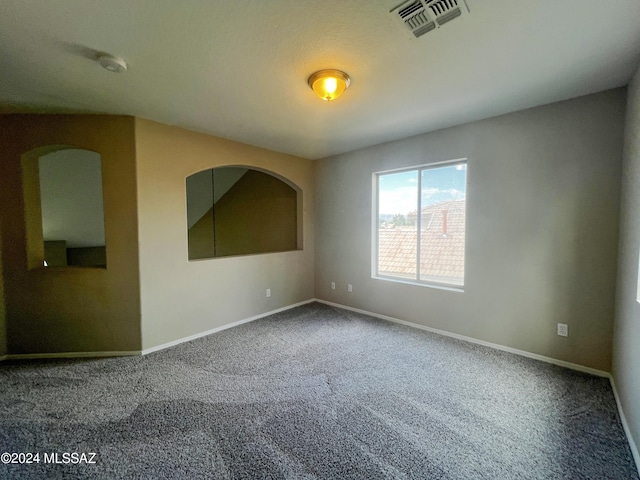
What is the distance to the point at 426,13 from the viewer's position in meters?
1.44

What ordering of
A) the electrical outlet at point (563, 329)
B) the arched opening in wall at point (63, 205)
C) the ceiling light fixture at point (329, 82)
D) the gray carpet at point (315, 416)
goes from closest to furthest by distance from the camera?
the gray carpet at point (315, 416)
the ceiling light fixture at point (329, 82)
the electrical outlet at point (563, 329)
the arched opening in wall at point (63, 205)

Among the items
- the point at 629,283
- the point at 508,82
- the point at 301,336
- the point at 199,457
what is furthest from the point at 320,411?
the point at 508,82

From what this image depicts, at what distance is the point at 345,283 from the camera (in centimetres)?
430

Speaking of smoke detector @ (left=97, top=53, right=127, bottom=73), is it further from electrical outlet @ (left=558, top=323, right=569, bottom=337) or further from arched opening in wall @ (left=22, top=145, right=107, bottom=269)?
electrical outlet @ (left=558, top=323, right=569, bottom=337)

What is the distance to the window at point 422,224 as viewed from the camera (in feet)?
10.5

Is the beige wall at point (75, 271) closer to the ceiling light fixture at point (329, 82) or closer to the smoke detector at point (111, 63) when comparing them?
the smoke detector at point (111, 63)

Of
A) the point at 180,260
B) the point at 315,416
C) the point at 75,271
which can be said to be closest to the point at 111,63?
the point at 180,260

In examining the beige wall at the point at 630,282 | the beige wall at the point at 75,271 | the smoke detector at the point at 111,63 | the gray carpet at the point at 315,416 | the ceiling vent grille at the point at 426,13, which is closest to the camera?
the ceiling vent grille at the point at 426,13

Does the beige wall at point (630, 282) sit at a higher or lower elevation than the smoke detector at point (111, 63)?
lower

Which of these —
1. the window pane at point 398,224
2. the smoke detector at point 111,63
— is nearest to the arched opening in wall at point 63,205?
the smoke detector at point 111,63

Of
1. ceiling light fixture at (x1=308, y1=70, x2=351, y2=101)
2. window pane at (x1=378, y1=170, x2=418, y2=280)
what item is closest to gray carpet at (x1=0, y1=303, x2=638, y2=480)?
window pane at (x1=378, y1=170, x2=418, y2=280)

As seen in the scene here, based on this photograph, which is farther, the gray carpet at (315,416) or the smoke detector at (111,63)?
the smoke detector at (111,63)

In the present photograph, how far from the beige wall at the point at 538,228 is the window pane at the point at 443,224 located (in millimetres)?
145

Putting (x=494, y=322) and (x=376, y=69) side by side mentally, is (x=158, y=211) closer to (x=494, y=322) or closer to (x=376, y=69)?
(x=376, y=69)
